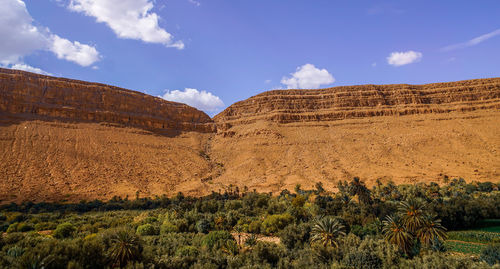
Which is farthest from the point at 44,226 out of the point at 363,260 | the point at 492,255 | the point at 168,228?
the point at 492,255

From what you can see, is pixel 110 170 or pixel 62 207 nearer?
pixel 62 207

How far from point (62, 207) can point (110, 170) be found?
15.3 metres

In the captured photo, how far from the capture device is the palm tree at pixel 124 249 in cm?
1284

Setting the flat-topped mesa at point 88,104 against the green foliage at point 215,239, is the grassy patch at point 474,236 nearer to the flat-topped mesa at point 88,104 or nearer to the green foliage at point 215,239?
the green foliage at point 215,239

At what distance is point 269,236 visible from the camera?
2450cm

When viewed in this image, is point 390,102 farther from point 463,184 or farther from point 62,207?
point 62,207

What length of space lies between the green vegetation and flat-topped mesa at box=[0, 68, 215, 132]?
3253 cm

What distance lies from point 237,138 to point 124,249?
2303 inches

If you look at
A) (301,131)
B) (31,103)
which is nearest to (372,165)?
(301,131)

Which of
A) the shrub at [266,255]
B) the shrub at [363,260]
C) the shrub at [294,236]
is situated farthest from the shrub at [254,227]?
the shrub at [363,260]

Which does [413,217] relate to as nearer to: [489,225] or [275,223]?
[275,223]

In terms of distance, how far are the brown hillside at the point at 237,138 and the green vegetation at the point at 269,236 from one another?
9.91 meters

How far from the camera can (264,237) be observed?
24.0 m

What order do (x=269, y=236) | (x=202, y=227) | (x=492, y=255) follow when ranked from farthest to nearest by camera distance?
(x=269, y=236) → (x=202, y=227) → (x=492, y=255)
